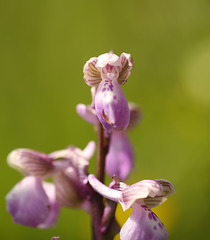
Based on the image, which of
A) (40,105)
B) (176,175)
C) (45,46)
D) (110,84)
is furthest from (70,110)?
(110,84)

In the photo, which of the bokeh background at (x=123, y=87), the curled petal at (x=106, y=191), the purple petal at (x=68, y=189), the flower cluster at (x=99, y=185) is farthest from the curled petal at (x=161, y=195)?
the bokeh background at (x=123, y=87)

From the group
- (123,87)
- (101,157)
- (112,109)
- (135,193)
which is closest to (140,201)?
(135,193)

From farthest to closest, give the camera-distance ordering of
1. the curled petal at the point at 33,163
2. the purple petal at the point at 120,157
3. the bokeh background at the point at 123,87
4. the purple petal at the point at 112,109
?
the bokeh background at the point at 123,87
the purple petal at the point at 120,157
the curled petal at the point at 33,163
the purple petal at the point at 112,109

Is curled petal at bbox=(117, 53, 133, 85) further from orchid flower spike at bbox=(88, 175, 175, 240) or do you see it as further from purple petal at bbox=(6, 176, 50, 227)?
purple petal at bbox=(6, 176, 50, 227)

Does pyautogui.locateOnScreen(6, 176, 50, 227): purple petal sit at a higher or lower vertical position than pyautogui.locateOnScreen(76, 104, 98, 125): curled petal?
lower

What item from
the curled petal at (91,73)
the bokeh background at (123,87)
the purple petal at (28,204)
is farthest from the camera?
the bokeh background at (123,87)

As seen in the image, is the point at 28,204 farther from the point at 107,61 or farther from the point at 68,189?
the point at 107,61

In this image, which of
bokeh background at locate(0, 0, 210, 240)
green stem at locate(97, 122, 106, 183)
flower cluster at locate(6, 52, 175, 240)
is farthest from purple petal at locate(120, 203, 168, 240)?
bokeh background at locate(0, 0, 210, 240)

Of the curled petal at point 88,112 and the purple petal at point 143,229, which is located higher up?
the curled petal at point 88,112

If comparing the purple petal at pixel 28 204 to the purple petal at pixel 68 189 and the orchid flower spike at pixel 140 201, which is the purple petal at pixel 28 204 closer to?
the purple petal at pixel 68 189
